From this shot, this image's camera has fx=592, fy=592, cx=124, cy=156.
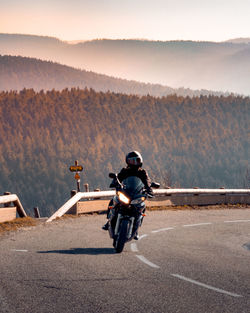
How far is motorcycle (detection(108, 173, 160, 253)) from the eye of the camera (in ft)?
35.6

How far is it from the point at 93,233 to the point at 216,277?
680 centimetres

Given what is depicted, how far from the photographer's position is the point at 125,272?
28.9 feet

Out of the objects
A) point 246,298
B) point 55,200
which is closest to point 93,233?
point 246,298

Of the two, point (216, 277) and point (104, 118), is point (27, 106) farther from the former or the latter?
point (216, 277)

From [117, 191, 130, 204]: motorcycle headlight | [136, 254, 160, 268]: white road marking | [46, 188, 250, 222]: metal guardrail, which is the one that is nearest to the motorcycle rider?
[117, 191, 130, 204]: motorcycle headlight

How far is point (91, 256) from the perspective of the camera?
34.7 feet

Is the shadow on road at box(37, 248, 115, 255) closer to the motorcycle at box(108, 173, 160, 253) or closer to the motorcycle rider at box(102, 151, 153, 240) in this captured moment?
the motorcycle at box(108, 173, 160, 253)

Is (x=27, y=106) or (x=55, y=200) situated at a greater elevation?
(x=27, y=106)

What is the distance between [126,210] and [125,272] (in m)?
Answer: 2.28

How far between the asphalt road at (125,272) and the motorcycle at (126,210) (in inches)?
14.5

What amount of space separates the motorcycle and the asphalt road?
369 mm

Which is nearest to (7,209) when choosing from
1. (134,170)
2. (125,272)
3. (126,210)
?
(134,170)

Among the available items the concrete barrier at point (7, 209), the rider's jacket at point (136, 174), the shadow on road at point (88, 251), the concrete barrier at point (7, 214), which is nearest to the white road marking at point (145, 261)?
the shadow on road at point (88, 251)

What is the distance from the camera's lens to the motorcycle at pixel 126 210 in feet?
35.6
